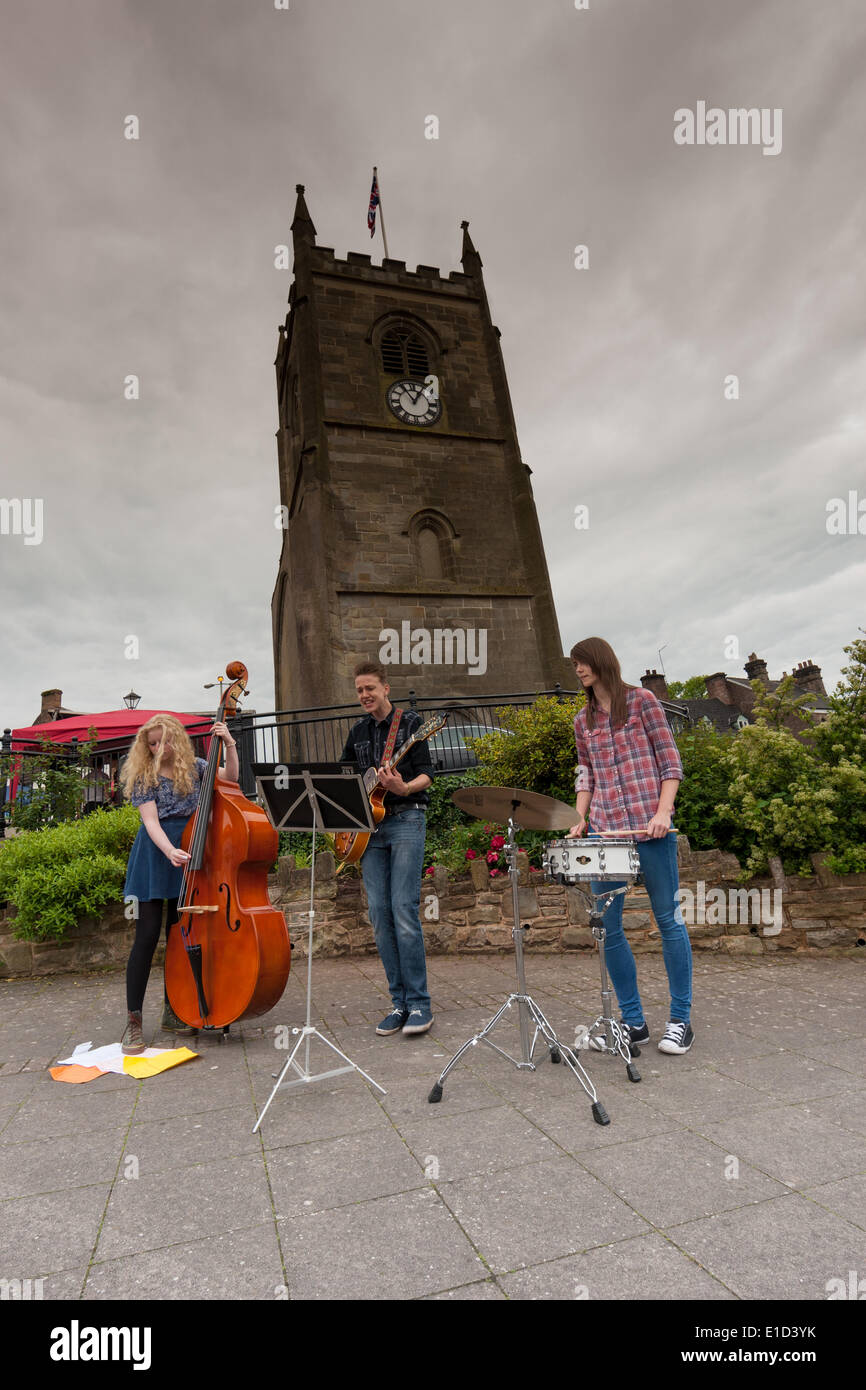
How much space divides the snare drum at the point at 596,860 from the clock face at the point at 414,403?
18.1 m

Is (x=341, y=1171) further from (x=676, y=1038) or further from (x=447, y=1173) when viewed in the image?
(x=676, y=1038)

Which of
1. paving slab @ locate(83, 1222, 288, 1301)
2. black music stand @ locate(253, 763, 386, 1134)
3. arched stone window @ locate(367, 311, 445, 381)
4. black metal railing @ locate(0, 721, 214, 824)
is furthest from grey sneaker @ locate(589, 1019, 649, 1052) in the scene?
arched stone window @ locate(367, 311, 445, 381)

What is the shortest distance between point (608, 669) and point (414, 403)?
17.8m

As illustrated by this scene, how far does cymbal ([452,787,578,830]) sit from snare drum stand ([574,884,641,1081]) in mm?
408

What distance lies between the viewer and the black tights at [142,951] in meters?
4.23

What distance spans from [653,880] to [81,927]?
509cm

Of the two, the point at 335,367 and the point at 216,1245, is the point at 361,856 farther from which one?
the point at 335,367

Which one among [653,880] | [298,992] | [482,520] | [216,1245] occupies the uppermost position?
[482,520]

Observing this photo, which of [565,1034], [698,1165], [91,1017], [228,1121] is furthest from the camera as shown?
[91,1017]

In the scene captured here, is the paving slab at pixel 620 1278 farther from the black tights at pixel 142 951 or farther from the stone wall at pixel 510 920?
the stone wall at pixel 510 920

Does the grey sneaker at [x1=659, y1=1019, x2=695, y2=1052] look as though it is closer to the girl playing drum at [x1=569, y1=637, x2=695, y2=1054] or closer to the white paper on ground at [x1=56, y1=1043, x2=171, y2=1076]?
the girl playing drum at [x1=569, y1=637, x2=695, y2=1054]

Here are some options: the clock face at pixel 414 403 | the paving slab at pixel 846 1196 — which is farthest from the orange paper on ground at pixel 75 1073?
the clock face at pixel 414 403
